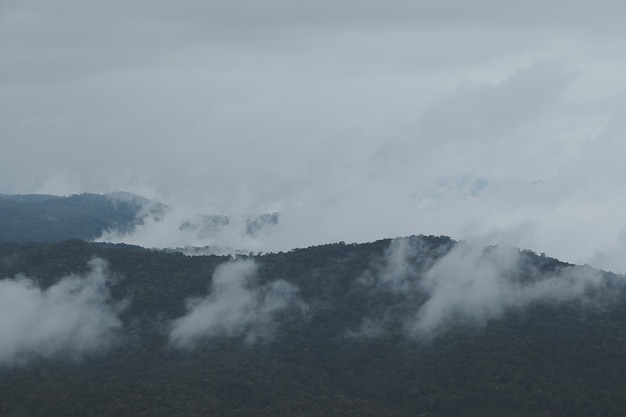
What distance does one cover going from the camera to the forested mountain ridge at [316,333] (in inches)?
5148

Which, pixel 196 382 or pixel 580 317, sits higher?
pixel 580 317

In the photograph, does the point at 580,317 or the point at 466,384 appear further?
the point at 580,317

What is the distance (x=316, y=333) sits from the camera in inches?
6570

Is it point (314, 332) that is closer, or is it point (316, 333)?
point (316, 333)

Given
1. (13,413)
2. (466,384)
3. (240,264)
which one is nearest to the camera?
(13,413)

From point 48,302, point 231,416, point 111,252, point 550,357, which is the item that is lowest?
point 231,416

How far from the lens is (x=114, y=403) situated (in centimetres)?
12725

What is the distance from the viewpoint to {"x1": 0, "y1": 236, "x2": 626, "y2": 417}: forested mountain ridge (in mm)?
130750

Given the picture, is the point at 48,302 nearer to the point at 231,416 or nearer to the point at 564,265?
the point at 231,416

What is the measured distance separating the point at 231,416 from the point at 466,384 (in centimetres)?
3488

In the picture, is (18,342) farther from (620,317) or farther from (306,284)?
(620,317)

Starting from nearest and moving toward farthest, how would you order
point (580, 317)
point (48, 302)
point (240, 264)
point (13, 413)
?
point (13, 413)
point (580, 317)
point (48, 302)
point (240, 264)

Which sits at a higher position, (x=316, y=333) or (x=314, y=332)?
(x=314, y=332)

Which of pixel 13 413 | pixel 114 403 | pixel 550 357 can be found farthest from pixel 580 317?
pixel 13 413
